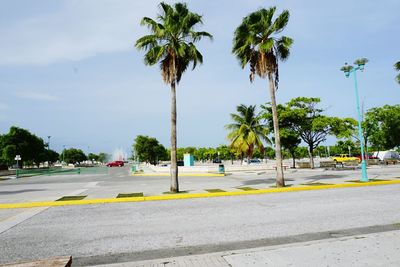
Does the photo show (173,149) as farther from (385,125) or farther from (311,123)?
(385,125)

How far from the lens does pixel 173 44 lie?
1722cm

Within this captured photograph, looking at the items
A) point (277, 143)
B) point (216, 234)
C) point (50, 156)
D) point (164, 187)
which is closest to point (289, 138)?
point (277, 143)

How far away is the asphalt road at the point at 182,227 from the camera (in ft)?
21.3

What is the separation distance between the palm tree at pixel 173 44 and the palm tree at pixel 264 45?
284cm

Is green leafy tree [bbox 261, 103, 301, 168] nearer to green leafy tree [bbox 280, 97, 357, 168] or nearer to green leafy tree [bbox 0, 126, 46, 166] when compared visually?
green leafy tree [bbox 280, 97, 357, 168]

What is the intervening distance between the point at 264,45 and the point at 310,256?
1520 cm

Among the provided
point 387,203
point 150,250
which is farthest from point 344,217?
point 150,250

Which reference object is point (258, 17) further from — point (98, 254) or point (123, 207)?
point (98, 254)

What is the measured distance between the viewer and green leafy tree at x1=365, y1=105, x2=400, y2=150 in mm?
45875

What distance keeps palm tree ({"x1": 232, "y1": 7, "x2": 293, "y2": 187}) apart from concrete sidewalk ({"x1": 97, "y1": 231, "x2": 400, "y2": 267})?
39.7 ft

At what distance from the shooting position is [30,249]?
22.1 feet

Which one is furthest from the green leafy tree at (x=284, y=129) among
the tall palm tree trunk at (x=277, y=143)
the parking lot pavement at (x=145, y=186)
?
the tall palm tree trunk at (x=277, y=143)

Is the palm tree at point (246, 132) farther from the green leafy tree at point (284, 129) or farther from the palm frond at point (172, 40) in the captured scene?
the palm frond at point (172, 40)

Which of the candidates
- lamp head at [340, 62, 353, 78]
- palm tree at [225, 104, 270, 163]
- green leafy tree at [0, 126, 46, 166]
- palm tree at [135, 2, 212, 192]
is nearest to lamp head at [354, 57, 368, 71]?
lamp head at [340, 62, 353, 78]
